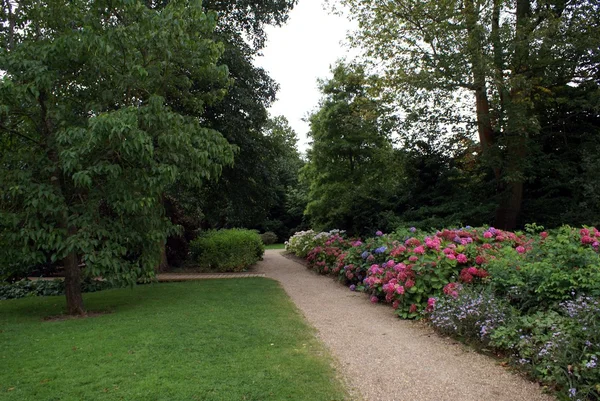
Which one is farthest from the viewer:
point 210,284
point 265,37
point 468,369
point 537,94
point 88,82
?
point 265,37

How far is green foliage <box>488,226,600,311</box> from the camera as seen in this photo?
393 centimetres

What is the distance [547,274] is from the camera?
416cm

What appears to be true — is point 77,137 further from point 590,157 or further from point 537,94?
point 537,94

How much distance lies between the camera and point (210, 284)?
29.9 feet

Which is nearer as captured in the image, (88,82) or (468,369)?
(468,369)

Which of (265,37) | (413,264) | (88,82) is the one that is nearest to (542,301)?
(413,264)

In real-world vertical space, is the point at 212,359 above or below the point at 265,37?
below

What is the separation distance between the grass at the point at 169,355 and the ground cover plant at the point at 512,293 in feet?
5.35

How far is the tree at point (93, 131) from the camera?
542 centimetres

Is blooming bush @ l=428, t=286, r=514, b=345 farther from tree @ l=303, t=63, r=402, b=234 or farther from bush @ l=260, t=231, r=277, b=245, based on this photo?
bush @ l=260, t=231, r=277, b=245

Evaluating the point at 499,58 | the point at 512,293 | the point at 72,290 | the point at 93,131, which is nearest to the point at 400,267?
the point at 512,293

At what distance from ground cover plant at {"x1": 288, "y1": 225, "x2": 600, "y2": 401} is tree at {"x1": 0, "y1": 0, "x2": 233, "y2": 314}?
3407mm

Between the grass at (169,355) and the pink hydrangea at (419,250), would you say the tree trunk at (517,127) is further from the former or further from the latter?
Answer: the grass at (169,355)

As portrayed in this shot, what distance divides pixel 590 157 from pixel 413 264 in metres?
6.48
